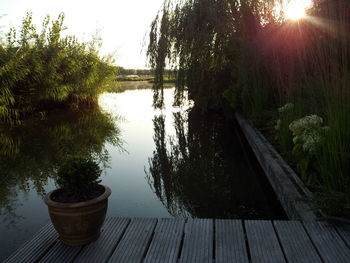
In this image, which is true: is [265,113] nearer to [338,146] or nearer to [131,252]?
[338,146]

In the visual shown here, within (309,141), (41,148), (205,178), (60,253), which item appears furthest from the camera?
(41,148)

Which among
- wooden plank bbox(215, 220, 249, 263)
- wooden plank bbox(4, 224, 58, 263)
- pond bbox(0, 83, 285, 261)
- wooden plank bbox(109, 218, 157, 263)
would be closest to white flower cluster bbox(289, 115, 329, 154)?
pond bbox(0, 83, 285, 261)

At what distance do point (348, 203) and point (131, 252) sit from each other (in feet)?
4.68

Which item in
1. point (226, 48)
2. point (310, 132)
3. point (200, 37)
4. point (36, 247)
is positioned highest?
point (200, 37)

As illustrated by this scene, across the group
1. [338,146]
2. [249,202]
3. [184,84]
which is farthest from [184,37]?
[338,146]

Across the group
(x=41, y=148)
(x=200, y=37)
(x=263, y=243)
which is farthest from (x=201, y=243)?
(x=200, y=37)

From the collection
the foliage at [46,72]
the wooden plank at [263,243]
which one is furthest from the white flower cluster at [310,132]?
the foliage at [46,72]

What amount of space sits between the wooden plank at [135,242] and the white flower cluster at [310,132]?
1.51 meters

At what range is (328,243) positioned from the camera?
6.58 ft

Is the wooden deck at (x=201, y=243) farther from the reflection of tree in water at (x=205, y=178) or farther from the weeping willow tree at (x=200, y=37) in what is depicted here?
the weeping willow tree at (x=200, y=37)

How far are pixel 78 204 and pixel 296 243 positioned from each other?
53.8 inches

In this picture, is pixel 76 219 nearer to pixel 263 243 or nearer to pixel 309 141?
pixel 263 243

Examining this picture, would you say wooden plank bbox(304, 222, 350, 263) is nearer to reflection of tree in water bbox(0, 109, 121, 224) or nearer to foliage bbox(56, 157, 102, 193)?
foliage bbox(56, 157, 102, 193)

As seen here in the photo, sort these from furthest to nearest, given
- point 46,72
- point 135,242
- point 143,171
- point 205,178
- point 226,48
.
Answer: point 46,72 → point 226,48 → point 143,171 → point 205,178 → point 135,242
